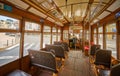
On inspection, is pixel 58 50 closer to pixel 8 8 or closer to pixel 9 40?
A: pixel 9 40

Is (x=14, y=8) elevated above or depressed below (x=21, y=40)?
above

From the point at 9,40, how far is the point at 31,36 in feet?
2.91

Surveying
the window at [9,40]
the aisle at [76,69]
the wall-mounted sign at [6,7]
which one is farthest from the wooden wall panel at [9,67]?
the aisle at [76,69]

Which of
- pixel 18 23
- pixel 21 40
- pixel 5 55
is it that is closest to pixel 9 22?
pixel 18 23

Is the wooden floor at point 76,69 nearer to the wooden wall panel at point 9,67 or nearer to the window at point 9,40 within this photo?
the wooden wall panel at point 9,67

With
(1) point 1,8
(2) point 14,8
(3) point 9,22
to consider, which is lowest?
(3) point 9,22

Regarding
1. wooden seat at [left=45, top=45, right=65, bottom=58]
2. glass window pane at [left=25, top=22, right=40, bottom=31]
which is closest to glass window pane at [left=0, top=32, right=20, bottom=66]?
glass window pane at [left=25, top=22, right=40, bottom=31]

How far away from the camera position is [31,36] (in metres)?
3.00

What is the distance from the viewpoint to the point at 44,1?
7.79ft

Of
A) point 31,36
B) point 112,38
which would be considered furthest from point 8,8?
point 112,38

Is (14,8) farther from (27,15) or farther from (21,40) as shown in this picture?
(21,40)

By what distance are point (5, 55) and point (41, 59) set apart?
36.5 inches

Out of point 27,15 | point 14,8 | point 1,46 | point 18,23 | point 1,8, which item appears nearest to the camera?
point 1,8

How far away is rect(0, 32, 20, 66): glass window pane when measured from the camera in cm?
192
